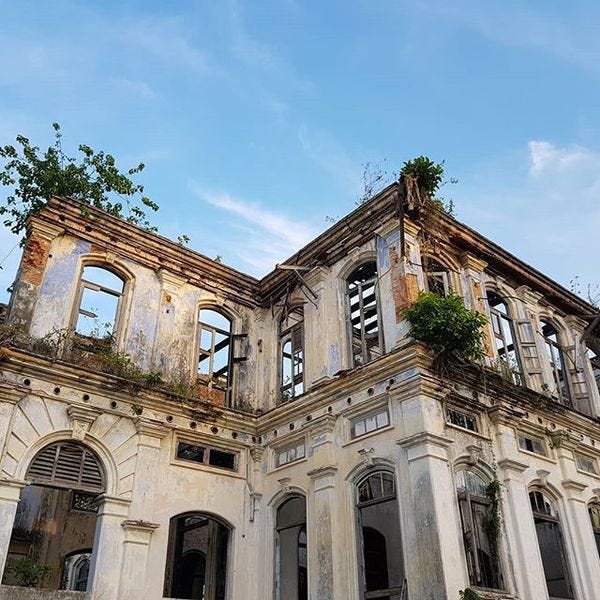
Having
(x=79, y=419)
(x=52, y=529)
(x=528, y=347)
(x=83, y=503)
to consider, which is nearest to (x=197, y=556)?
(x=83, y=503)

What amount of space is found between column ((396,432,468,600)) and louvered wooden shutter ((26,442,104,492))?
537 centimetres

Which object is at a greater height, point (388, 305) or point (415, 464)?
point (388, 305)

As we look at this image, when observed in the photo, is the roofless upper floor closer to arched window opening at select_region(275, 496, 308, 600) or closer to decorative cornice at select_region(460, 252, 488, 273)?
decorative cornice at select_region(460, 252, 488, 273)

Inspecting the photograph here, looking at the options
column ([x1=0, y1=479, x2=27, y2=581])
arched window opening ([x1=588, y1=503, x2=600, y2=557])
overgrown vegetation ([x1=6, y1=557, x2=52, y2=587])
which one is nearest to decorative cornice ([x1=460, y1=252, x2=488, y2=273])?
arched window opening ([x1=588, y1=503, x2=600, y2=557])

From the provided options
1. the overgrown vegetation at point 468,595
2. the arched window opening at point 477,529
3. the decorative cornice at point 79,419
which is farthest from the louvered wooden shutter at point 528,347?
the decorative cornice at point 79,419

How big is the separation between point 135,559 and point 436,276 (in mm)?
7936

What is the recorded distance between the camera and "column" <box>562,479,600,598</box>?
35.2 feet

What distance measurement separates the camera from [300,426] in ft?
39.4

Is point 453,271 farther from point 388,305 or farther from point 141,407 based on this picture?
point 141,407

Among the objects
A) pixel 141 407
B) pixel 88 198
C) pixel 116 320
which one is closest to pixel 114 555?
pixel 141 407

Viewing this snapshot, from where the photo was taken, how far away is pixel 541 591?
9.61m

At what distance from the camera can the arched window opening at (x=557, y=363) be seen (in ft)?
46.1

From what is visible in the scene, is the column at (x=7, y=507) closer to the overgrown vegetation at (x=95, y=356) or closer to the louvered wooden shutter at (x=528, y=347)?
the overgrown vegetation at (x=95, y=356)

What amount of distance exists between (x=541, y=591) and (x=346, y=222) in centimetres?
786
